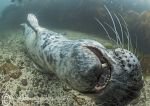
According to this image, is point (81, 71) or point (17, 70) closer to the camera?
point (81, 71)

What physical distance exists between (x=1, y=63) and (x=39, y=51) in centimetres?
129

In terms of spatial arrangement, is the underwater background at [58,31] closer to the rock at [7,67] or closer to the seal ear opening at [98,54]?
the rock at [7,67]

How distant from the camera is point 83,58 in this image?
136 inches

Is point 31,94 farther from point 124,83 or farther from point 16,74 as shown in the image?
point 124,83

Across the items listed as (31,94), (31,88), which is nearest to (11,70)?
(31,88)

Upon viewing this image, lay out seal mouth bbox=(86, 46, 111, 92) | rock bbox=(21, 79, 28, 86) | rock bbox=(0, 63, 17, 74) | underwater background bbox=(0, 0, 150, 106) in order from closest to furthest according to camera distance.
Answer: seal mouth bbox=(86, 46, 111, 92) → underwater background bbox=(0, 0, 150, 106) → rock bbox=(21, 79, 28, 86) → rock bbox=(0, 63, 17, 74)

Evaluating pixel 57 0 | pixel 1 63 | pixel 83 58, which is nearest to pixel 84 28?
pixel 57 0

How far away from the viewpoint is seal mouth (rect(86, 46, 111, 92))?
334cm

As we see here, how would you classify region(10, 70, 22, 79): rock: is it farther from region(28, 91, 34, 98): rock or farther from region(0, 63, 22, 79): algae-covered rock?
region(28, 91, 34, 98): rock

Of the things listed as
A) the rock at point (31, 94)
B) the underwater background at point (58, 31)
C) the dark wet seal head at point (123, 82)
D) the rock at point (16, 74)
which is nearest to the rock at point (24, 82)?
the underwater background at point (58, 31)

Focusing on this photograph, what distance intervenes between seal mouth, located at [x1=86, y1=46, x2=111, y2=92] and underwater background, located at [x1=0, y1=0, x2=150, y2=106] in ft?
1.69

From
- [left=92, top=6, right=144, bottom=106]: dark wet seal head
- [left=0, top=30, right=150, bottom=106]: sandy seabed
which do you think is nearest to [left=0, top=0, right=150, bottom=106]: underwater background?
[left=0, top=30, right=150, bottom=106]: sandy seabed

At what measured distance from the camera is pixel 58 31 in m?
8.99

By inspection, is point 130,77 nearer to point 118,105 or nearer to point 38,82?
point 118,105
